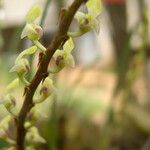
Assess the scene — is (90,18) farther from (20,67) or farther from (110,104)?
(110,104)

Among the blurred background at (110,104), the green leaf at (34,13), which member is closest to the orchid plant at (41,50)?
the green leaf at (34,13)

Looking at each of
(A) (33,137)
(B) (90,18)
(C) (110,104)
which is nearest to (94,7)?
(B) (90,18)

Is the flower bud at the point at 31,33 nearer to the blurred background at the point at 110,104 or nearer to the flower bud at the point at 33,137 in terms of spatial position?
the flower bud at the point at 33,137

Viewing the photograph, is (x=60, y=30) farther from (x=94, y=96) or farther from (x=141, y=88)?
(x=141, y=88)

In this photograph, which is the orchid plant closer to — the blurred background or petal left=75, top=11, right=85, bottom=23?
petal left=75, top=11, right=85, bottom=23

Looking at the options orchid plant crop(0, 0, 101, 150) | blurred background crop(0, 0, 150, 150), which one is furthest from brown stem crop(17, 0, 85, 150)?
blurred background crop(0, 0, 150, 150)
